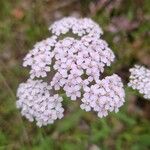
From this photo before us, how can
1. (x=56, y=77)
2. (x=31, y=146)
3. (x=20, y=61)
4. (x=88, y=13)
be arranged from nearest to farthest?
(x=56, y=77), (x=31, y=146), (x=20, y=61), (x=88, y=13)

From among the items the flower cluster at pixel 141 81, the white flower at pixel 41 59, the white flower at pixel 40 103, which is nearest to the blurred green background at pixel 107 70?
the flower cluster at pixel 141 81

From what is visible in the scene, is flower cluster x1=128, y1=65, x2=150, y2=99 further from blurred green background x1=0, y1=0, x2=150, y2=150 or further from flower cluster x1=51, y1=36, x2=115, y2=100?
flower cluster x1=51, y1=36, x2=115, y2=100

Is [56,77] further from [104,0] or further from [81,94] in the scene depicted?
[104,0]

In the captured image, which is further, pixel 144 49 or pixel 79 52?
pixel 144 49

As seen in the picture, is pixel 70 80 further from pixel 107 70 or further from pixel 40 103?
pixel 107 70

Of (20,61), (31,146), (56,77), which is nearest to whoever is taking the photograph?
(56,77)

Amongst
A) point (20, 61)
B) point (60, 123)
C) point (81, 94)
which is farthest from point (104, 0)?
point (81, 94)

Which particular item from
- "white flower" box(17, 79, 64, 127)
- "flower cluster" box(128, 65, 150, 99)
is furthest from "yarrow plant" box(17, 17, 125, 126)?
"flower cluster" box(128, 65, 150, 99)

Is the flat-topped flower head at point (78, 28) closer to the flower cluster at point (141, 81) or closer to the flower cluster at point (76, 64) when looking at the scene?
the flower cluster at point (76, 64)
